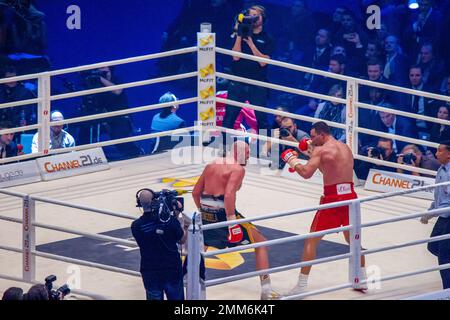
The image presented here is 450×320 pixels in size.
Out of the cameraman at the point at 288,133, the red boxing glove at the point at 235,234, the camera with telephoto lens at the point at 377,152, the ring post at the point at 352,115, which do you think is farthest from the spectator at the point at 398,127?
the red boxing glove at the point at 235,234

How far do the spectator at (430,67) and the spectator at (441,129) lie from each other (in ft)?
2.05

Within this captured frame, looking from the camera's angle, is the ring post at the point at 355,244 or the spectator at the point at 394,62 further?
the spectator at the point at 394,62

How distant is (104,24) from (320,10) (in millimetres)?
3017

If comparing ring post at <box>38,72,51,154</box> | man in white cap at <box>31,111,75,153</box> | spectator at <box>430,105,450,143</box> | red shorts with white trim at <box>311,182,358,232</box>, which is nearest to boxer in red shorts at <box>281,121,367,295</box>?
red shorts with white trim at <box>311,182,358,232</box>

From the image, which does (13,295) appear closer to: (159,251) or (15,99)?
(159,251)

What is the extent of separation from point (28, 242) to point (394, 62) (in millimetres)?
6961

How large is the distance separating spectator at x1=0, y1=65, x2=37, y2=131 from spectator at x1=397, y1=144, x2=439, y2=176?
504 cm

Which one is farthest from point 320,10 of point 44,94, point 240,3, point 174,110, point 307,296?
point 307,296

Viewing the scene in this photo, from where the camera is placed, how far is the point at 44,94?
46.1ft

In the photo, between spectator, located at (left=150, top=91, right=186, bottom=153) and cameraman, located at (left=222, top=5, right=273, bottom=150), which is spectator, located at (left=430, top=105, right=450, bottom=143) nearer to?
cameraman, located at (left=222, top=5, right=273, bottom=150)

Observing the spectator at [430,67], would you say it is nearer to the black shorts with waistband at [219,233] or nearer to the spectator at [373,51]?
the spectator at [373,51]

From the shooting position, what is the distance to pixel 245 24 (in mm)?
15039

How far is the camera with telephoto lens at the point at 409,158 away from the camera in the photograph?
47.6ft

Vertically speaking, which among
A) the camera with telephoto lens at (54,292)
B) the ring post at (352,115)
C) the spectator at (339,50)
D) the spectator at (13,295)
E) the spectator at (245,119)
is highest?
the spectator at (339,50)
